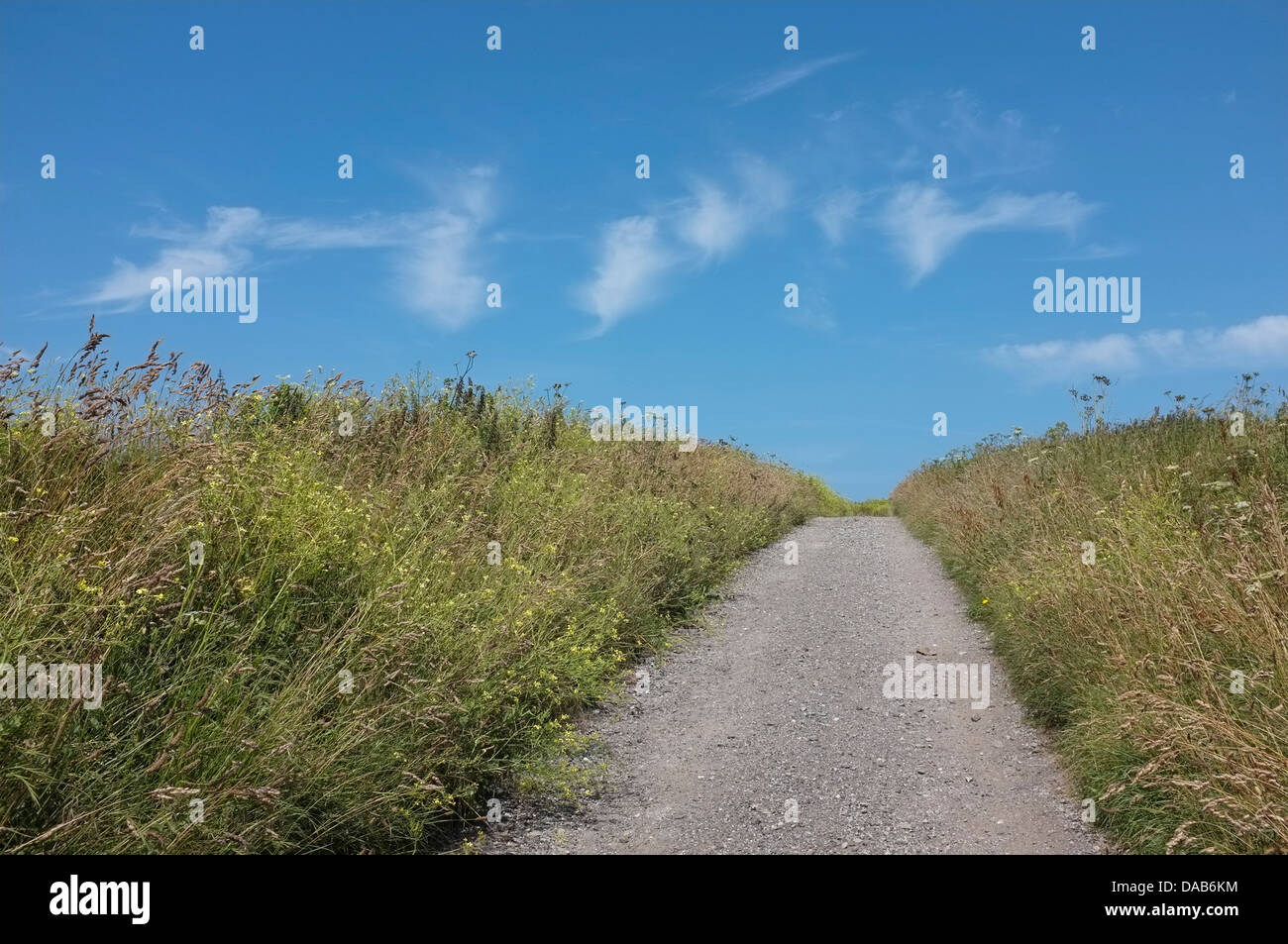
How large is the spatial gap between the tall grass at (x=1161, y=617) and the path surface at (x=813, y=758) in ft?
1.46

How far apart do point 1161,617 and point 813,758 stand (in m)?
2.66

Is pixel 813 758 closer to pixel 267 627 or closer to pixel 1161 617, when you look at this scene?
pixel 1161 617

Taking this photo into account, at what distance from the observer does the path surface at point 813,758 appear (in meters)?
5.18

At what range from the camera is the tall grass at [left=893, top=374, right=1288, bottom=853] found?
14.8ft

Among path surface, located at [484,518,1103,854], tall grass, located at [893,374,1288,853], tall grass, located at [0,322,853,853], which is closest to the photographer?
tall grass, located at [0,322,853,853]

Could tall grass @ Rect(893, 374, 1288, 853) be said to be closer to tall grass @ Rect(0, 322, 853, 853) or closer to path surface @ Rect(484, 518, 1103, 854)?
path surface @ Rect(484, 518, 1103, 854)

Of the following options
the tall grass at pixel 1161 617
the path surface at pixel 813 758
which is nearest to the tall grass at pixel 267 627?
the path surface at pixel 813 758

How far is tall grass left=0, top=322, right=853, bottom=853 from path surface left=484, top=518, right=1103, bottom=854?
633 millimetres

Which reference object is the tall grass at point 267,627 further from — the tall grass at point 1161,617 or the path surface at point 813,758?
the tall grass at point 1161,617

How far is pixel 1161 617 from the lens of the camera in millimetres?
5746

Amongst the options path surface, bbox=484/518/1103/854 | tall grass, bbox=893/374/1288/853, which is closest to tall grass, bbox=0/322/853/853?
path surface, bbox=484/518/1103/854
